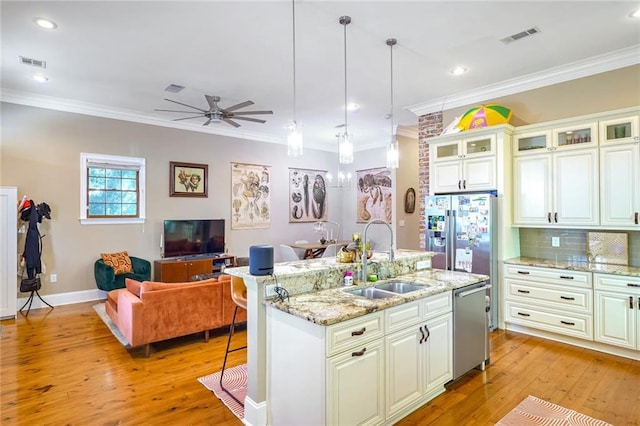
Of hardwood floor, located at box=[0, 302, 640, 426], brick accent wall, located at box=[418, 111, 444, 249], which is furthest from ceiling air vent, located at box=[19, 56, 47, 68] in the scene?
brick accent wall, located at box=[418, 111, 444, 249]

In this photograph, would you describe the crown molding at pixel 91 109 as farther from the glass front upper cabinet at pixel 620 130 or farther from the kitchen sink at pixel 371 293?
the glass front upper cabinet at pixel 620 130

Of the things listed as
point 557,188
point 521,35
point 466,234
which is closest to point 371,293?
point 466,234

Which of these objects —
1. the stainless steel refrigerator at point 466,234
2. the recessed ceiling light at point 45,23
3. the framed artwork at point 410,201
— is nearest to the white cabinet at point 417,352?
the stainless steel refrigerator at point 466,234

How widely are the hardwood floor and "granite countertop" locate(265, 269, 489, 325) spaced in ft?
2.84

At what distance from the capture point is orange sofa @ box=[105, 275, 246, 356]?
11.7 feet

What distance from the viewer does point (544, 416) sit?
2535 millimetres

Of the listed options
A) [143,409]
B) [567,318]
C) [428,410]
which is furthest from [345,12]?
[567,318]

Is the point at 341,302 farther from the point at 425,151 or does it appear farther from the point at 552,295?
the point at 425,151

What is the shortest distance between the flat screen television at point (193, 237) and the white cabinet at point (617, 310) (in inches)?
229

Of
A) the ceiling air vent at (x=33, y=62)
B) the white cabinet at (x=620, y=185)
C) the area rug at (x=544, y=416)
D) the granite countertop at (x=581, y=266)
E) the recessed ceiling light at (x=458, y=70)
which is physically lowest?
the area rug at (x=544, y=416)

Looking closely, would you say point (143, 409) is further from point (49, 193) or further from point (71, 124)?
point (71, 124)

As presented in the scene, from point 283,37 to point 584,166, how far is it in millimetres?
3556

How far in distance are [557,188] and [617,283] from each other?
1.17 meters

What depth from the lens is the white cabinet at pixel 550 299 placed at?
12.2 ft
